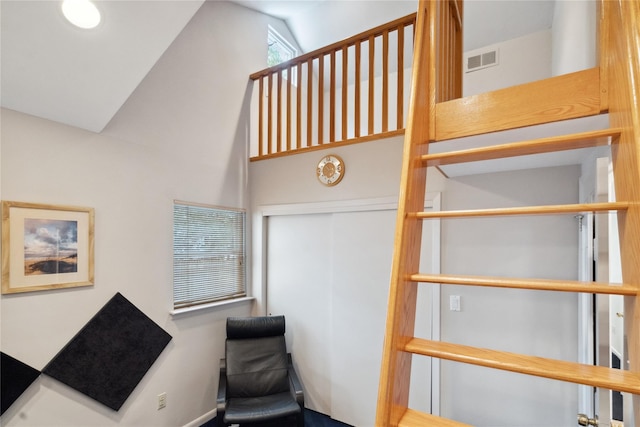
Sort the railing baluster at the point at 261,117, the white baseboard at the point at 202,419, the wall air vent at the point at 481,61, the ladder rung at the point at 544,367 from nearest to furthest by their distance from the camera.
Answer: the ladder rung at the point at 544,367 → the white baseboard at the point at 202,419 → the railing baluster at the point at 261,117 → the wall air vent at the point at 481,61

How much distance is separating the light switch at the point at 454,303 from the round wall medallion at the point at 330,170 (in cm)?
136

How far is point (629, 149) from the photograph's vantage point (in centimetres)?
91

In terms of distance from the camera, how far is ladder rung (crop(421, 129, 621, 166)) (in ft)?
3.38

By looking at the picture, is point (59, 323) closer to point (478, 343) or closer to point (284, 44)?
point (478, 343)

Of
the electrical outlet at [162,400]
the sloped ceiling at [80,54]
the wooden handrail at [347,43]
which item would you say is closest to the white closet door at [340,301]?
the electrical outlet at [162,400]

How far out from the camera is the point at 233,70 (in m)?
3.29

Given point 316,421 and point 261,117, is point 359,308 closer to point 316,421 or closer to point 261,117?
point 316,421

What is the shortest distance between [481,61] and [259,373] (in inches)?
159

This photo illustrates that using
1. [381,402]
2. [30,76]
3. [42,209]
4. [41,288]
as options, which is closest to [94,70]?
[30,76]

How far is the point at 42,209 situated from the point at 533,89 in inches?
105

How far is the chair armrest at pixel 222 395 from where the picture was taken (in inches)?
91.1

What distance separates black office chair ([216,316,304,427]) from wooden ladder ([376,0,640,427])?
1.82 meters

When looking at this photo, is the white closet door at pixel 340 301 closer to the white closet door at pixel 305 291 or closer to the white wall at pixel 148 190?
the white closet door at pixel 305 291

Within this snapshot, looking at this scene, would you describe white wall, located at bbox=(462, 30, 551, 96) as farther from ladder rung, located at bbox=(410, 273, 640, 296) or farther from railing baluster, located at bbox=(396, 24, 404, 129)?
ladder rung, located at bbox=(410, 273, 640, 296)
